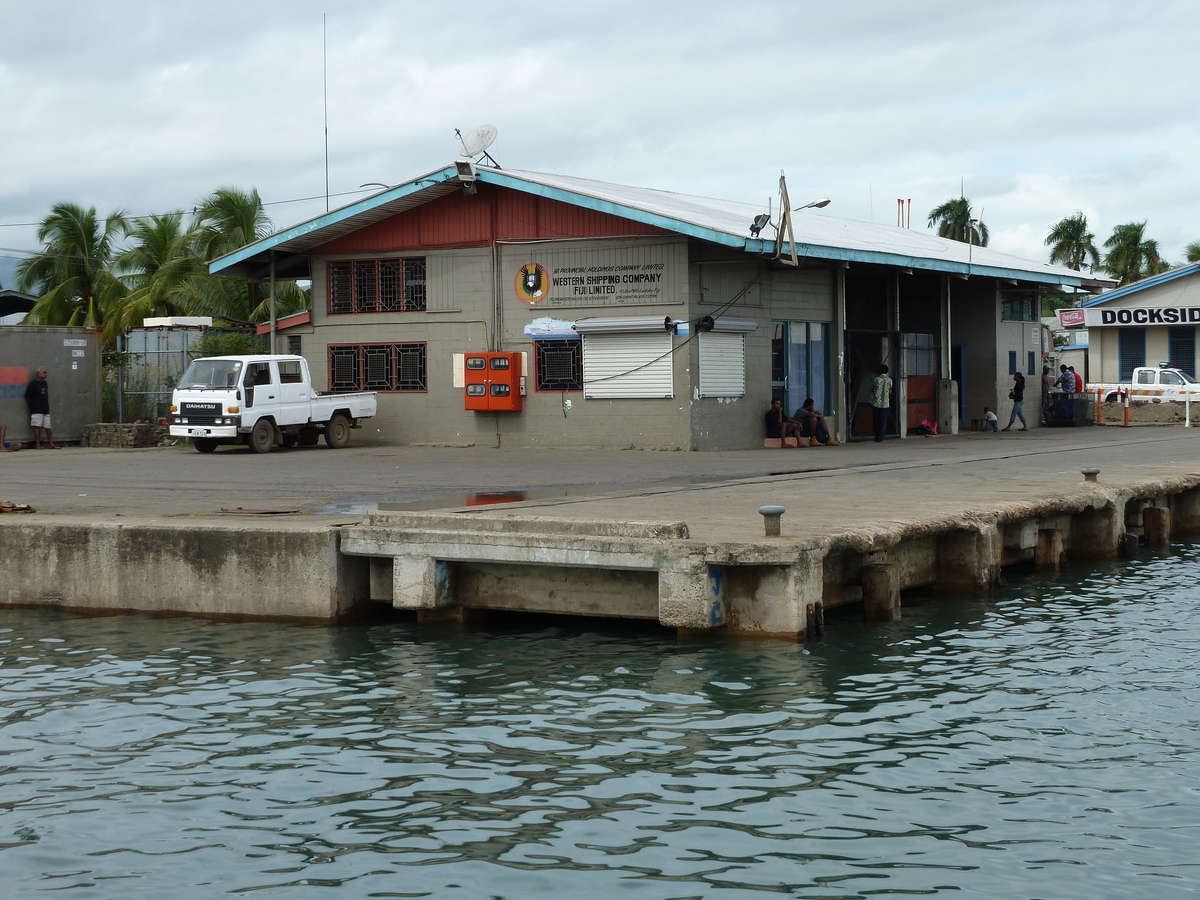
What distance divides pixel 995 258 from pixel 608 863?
31.3 meters

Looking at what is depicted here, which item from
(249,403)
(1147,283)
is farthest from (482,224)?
(1147,283)

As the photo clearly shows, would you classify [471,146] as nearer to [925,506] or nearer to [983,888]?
[925,506]

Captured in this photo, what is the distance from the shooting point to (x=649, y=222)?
24.3 meters

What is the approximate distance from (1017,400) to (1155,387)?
258 inches

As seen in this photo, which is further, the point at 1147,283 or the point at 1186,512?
the point at 1147,283

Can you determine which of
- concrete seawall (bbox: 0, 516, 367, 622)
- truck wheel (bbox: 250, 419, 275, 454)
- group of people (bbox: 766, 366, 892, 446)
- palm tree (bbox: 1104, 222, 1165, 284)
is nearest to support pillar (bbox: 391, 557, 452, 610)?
concrete seawall (bbox: 0, 516, 367, 622)

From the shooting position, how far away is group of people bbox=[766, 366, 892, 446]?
26531 millimetres

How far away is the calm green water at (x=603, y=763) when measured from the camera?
236 inches

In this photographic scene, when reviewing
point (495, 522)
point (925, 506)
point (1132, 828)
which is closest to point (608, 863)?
point (1132, 828)

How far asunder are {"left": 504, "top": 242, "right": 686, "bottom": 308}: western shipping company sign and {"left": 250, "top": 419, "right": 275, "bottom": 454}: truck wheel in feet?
17.6

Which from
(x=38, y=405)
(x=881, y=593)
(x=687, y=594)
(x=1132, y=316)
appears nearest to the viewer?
(x=687, y=594)

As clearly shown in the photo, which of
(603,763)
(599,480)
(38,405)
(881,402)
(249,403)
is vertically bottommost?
(603,763)

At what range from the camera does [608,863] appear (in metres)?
6.04

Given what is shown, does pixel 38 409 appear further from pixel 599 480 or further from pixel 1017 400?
pixel 1017 400
